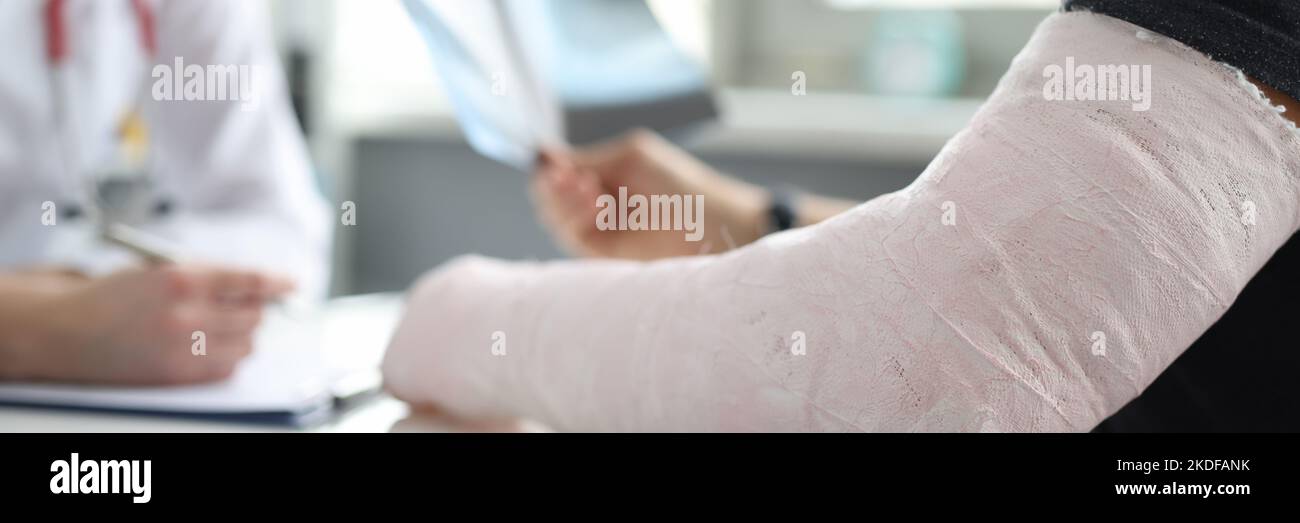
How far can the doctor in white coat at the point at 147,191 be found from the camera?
606 mm

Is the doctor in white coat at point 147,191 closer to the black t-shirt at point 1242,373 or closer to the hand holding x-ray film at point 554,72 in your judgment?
the hand holding x-ray film at point 554,72

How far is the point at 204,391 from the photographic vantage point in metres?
0.58

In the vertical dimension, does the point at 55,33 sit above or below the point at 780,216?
above

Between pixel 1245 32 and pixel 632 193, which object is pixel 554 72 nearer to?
pixel 632 193

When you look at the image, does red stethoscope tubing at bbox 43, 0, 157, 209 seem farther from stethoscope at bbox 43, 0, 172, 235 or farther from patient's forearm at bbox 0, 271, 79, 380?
patient's forearm at bbox 0, 271, 79, 380

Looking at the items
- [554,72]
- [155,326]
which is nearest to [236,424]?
[155,326]

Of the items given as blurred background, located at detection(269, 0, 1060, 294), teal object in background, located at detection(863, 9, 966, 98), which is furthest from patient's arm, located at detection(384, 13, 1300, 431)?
teal object in background, located at detection(863, 9, 966, 98)

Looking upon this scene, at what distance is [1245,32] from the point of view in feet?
0.99

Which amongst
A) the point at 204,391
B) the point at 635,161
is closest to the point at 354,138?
the point at 635,161

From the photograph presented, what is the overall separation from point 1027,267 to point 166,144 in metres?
1.16

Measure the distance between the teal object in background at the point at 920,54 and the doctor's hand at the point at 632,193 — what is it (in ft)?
3.24

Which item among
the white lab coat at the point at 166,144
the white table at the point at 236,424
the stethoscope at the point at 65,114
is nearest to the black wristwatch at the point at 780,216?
the white table at the point at 236,424

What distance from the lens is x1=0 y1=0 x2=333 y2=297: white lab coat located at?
3.32 feet
